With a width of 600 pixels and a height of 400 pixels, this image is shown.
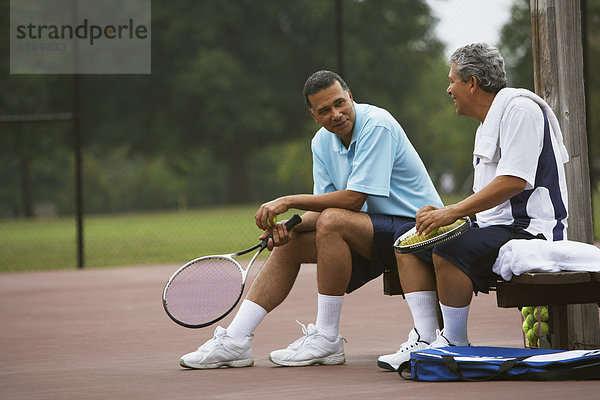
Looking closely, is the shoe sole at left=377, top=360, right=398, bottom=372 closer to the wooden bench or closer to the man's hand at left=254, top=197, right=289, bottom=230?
the wooden bench

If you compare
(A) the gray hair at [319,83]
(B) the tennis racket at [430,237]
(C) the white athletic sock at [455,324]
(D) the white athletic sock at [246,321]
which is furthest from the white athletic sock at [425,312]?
(A) the gray hair at [319,83]

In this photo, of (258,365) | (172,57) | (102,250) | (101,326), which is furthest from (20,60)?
(258,365)

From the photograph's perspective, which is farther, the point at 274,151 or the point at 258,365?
the point at 274,151

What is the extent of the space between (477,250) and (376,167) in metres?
0.79

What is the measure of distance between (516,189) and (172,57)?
3002cm

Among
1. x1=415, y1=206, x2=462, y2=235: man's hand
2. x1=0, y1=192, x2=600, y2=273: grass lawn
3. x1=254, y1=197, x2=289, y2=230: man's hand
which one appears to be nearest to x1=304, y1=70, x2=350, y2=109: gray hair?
x1=254, y1=197, x2=289, y2=230: man's hand

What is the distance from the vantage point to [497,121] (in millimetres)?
4098

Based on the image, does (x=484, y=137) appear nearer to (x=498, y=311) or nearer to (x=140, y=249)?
(x=498, y=311)

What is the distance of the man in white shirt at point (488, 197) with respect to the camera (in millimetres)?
3979

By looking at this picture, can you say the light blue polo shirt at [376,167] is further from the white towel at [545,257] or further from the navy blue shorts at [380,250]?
the white towel at [545,257]

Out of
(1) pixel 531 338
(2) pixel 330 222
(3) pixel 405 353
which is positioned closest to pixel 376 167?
(2) pixel 330 222

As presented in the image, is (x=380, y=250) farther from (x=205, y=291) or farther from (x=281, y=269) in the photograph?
(x=205, y=291)

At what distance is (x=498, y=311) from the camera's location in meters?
6.45

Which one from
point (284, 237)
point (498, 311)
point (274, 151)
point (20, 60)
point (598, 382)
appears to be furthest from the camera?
point (274, 151)
